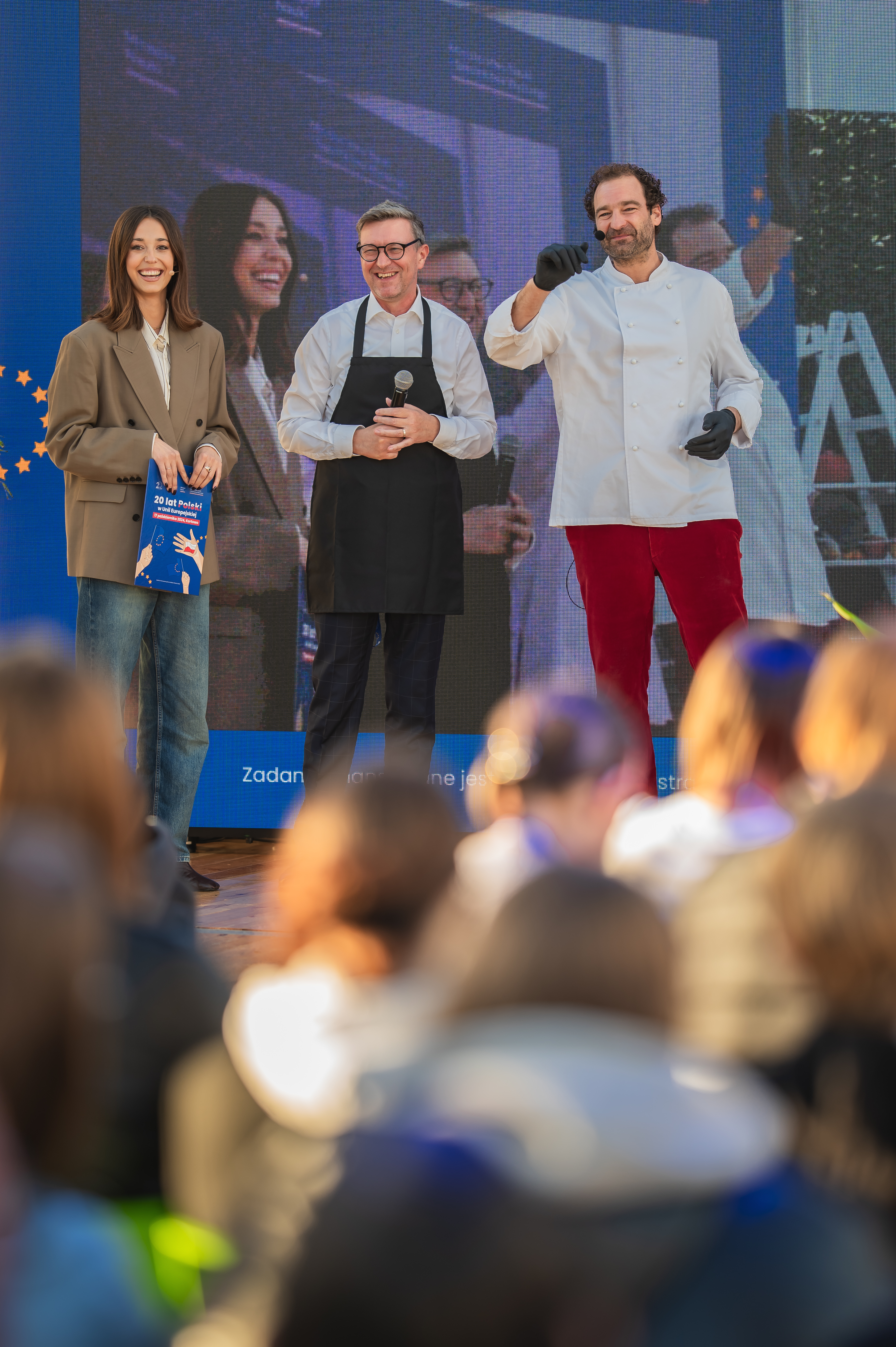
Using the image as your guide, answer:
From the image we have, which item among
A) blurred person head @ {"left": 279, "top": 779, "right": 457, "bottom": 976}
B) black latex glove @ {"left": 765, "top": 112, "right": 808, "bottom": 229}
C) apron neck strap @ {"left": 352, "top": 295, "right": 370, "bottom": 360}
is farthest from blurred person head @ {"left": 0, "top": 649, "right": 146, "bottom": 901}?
black latex glove @ {"left": 765, "top": 112, "right": 808, "bottom": 229}

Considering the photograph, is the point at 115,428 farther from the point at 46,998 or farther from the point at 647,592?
the point at 46,998

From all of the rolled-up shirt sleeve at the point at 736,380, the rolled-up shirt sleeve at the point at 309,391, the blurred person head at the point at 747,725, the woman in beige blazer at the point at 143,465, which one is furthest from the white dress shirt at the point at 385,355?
the blurred person head at the point at 747,725

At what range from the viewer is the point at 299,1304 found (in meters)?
0.65

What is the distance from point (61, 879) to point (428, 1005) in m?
0.27

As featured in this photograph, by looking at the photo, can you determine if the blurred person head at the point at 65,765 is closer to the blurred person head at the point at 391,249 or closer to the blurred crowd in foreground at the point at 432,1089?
the blurred crowd in foreground at the point at 432,1089

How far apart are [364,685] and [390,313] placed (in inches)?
39.4

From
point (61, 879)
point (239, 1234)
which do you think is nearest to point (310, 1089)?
point (239, 1234)

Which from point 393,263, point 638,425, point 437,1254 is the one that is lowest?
point 437,1254

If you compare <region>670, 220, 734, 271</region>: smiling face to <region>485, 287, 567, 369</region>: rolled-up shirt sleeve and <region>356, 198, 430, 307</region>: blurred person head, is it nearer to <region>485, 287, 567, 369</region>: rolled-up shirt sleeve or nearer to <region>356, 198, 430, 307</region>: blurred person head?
<region>485, 287, 567, 369</region>: rolled-up shirt sleeve

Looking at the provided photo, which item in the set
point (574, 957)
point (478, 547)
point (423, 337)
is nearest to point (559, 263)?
point (423, 337)

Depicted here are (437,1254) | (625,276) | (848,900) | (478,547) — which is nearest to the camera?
(437,1254)

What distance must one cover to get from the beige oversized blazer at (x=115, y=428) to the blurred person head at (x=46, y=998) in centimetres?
292

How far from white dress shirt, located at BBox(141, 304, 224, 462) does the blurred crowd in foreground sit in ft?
8.07

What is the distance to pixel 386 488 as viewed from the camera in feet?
12.1
